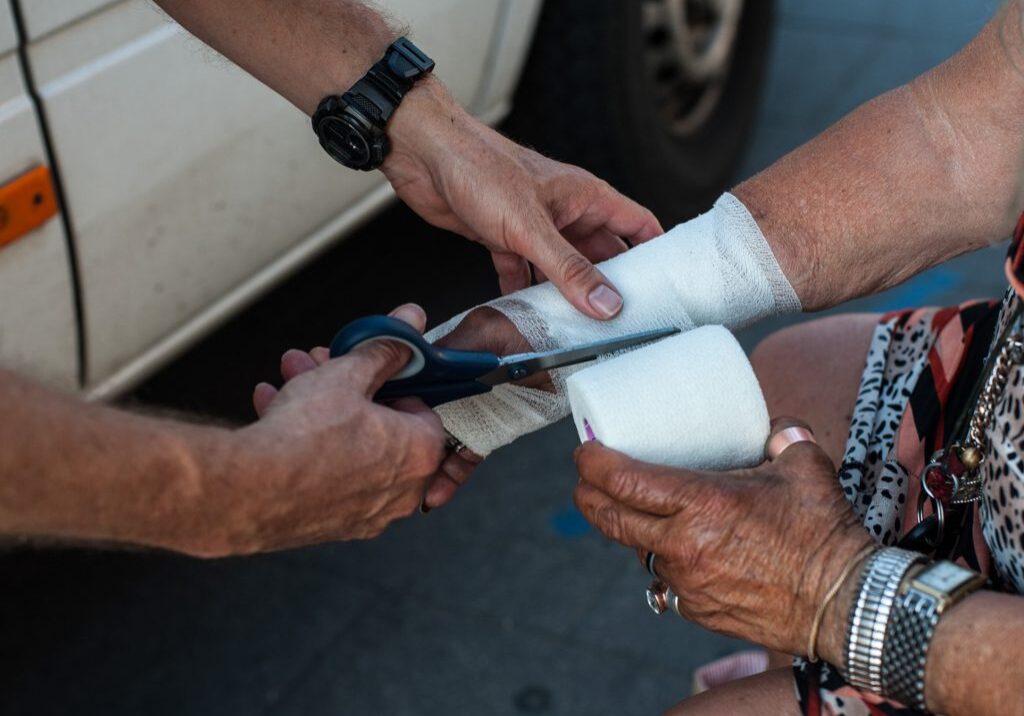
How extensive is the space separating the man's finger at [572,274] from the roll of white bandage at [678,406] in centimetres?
18

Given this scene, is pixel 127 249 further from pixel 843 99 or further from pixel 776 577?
pixel 843 99

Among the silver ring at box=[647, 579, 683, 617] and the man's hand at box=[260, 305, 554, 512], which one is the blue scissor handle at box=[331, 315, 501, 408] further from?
the silver ring at box=[647, 579, 683, 617]

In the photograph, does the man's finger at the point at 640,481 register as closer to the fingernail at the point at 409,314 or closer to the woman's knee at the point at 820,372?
the fingernail at the point at 409,314

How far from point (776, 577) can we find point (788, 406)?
19.3 inches

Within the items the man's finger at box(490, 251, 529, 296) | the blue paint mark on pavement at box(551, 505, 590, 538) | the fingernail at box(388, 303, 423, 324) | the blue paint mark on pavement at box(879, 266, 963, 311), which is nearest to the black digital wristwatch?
the man's finger at box(490, 251, 529, 296)

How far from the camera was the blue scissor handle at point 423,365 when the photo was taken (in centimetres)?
128

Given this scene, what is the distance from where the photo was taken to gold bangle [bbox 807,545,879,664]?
1.21 meters

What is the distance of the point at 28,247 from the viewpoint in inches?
75.3

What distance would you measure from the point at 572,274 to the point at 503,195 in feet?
0.54

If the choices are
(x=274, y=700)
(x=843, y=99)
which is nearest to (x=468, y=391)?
(x=274, y=700)

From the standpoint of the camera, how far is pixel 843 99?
13.1 feet

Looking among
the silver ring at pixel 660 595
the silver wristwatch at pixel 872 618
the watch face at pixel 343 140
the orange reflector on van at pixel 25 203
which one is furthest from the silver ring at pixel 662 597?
the orange reflector on van at pixel 25 203

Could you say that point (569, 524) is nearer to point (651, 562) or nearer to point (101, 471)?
point (651, 562)

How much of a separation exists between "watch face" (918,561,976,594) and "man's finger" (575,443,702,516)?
0.23 m
